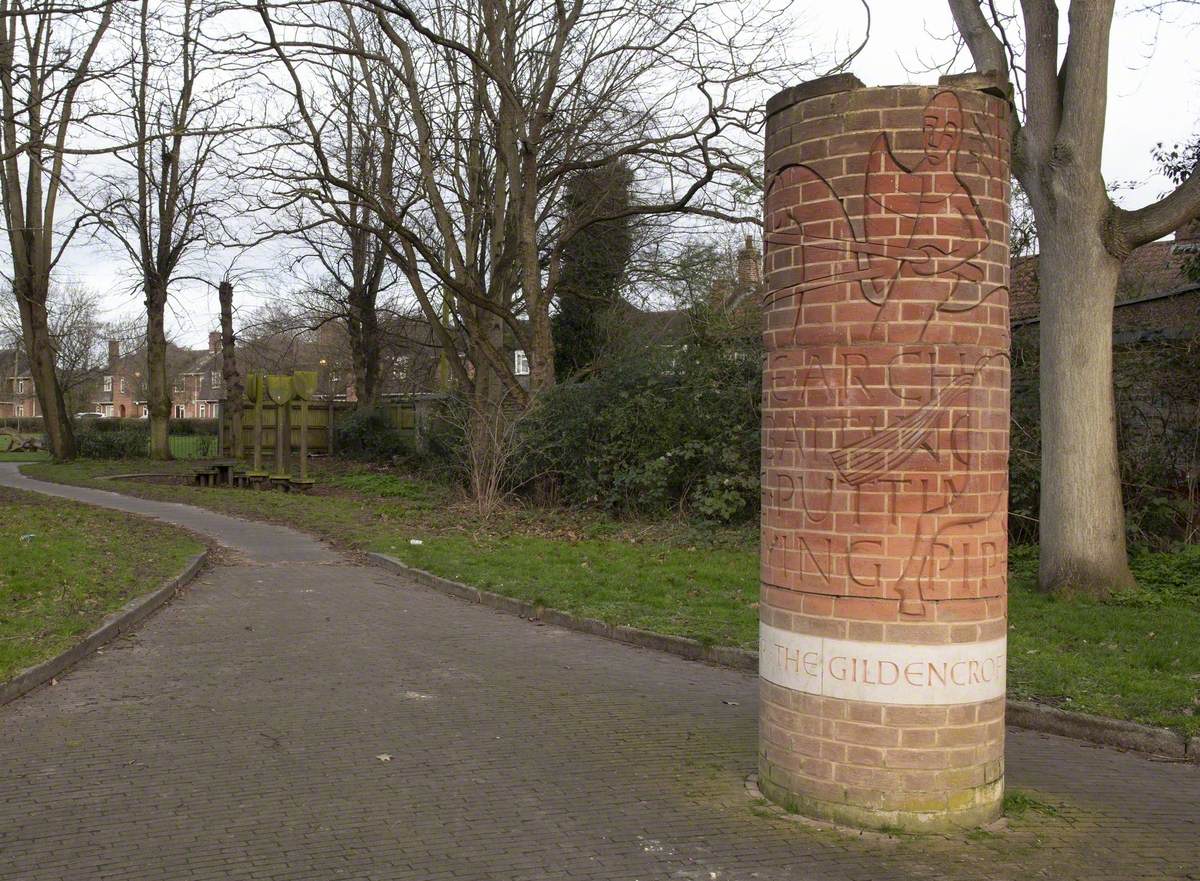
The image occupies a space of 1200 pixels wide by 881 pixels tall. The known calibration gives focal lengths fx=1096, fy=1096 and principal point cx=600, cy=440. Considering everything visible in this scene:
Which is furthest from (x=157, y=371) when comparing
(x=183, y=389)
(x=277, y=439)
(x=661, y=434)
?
(x=183, y=389)

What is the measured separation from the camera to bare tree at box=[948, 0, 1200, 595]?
1022 cm

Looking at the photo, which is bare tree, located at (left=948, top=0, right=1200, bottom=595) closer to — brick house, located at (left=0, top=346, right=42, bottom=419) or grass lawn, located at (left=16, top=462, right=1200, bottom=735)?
grass lawn, located at (left=16, top=462, right=1200, bottom=735)

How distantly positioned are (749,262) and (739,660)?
18582mm

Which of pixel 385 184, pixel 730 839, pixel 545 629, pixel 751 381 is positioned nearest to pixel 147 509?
pixel 385 184

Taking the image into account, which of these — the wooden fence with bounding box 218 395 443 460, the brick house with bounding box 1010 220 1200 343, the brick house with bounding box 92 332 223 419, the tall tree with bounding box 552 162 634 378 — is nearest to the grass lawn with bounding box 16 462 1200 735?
the brick house with bounding box 1010 220 1200 343

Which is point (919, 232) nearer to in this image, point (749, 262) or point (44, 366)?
A: point (749, 262)

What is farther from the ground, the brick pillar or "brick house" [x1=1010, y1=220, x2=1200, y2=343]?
"brick house" [x1=1010, y1=220, x2=1200, y2=343]

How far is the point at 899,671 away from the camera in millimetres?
4746

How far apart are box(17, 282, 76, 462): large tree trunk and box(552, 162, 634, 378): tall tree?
46.7 feet

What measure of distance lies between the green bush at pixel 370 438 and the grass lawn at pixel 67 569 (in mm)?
12411

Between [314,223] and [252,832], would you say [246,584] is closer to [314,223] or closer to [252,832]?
[252,832]

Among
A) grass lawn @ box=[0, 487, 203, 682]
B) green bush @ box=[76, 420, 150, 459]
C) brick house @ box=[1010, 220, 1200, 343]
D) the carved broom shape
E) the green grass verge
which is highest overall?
brick house @ box=[1010, 220, 1200, 343]

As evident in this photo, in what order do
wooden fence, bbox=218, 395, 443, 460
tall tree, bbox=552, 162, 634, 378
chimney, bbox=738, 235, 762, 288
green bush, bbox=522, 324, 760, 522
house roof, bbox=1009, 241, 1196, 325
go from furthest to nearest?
1. wooden fence, bbox=218, 395, 443, 460
2. chimney, bbox=738, 235, 762, 288
3. tall tree, bbox=552, 162, 634, 378
4. green bush, bbox=522, 324, 760, 522
5. house roof, bbox=1009, 241, 1196, 325

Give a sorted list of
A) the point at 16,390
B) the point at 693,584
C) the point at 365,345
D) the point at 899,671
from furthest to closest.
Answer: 1. the point at 16,390
2. the point at 365,345
3. the point at 693,584
4. the point at 899,671
